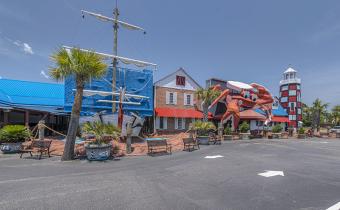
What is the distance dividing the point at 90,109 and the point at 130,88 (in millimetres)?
5319

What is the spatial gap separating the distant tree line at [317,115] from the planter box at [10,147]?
4181 centimetres

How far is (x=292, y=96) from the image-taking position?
53.4 m

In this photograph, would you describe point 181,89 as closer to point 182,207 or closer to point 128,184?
point 128,184

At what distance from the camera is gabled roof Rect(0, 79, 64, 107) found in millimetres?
21597

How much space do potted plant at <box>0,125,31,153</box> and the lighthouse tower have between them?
55501mm

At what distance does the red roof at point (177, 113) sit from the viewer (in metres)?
26.0

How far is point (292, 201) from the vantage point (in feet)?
19.0

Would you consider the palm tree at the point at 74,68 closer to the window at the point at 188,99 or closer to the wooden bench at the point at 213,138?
the wooden bench at the point at 213,138

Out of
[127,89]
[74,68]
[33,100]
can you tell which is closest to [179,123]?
[127,89]

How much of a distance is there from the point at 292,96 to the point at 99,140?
5437 cm

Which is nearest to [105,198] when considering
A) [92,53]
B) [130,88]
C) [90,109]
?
[92,53]

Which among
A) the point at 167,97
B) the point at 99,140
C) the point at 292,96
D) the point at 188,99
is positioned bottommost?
the point at 99,140

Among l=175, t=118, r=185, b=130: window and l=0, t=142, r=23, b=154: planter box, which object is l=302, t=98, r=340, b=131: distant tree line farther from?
l=0, t=142, r=23, b=154: planter box

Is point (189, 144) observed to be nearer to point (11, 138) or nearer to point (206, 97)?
point (206, 97)
